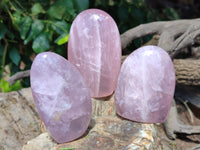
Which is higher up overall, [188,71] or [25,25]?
[25,25]

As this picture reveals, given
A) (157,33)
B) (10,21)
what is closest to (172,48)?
(157,33)

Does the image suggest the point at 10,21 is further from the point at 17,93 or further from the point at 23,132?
Result: the point at 23,132

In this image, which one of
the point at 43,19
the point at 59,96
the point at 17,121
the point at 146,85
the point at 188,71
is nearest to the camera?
the point at 59,96

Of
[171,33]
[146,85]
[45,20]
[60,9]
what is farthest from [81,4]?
[146,85]

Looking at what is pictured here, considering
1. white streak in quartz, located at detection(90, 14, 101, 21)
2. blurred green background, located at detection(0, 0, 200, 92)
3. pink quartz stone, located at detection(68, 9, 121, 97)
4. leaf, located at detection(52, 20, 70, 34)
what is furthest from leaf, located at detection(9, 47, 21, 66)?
white streak in quartz, located at detection(90, 14, 101, 21)

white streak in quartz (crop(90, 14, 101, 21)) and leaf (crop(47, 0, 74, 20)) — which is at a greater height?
white streak in quartz (crop(90, 14, 101, 21))

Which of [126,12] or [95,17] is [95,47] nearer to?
[95,17]

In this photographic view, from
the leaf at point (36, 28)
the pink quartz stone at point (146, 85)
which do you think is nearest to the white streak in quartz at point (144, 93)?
the pink quartz stone at point (146, 85)

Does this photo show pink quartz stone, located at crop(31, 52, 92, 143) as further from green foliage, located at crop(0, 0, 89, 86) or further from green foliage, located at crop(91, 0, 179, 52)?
green foliage, located at crop(91, 0, 179, 52)

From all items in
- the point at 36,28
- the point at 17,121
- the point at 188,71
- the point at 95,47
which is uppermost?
the point at 95,47
